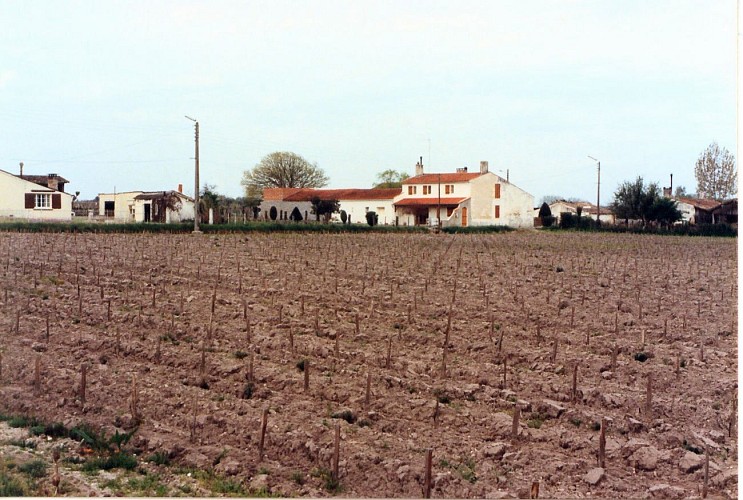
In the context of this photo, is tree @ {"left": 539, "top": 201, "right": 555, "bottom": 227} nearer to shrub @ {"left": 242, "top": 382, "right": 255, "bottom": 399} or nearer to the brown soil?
the brown soil

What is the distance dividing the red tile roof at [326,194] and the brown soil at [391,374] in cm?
3022

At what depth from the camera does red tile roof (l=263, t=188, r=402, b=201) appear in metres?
45.5

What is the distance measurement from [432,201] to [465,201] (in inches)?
123

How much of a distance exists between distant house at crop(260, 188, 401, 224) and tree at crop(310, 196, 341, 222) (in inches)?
15.8

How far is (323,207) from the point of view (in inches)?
1797

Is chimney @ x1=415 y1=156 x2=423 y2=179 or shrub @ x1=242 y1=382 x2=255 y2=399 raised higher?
chimney @ x1=415 y1=156 x2=423 y2=179

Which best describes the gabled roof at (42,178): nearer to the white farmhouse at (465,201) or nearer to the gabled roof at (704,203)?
the gabled roof at (704,203)

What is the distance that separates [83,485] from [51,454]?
67 centimetres

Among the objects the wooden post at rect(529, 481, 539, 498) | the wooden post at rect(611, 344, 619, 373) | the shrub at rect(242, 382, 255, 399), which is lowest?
the wooden post at rect(529, 481, 539, 498)

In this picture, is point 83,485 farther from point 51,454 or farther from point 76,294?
point 76,294

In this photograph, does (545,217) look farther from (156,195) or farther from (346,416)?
(346,416)

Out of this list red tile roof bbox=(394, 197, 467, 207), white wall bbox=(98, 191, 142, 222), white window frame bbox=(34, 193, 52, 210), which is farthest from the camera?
red tile roof bbox=(394, 197, 467, 207)

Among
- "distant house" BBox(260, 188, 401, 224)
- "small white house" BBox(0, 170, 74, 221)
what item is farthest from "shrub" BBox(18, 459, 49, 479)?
"distant house" BBox(260, 188, 401, 224)

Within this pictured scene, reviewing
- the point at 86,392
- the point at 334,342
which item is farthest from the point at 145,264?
the point at 86,392
